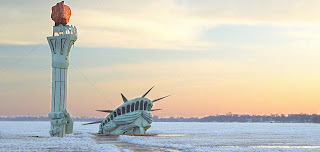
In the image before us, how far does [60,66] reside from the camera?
5934 centimetres

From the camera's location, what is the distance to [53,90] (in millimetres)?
60000

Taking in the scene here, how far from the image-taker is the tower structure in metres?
59.3

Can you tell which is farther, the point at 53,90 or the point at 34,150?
the point at 53,90

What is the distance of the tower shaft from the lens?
59312 millimetres

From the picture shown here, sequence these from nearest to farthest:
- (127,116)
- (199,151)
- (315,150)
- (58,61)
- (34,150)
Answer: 1. (34,150)
2. (199,151)
3. (315,150)
4. (58,61)
5. (127,116)

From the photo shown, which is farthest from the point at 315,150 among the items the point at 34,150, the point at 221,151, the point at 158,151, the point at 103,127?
the point at 103,127

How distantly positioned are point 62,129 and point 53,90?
5291mm

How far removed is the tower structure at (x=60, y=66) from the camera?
5934 cm

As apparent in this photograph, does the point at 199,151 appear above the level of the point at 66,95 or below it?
below

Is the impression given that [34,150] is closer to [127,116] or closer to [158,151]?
[158,151]

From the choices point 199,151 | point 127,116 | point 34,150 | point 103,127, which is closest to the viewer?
point 34,150

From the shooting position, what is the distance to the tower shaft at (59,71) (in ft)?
195

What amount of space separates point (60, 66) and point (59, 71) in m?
0.68

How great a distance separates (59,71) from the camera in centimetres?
5953
